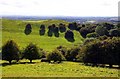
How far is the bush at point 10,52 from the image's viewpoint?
84.9m

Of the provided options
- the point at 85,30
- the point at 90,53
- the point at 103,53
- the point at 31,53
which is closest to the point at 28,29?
the point at 85,30

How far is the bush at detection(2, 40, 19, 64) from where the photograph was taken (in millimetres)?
84875

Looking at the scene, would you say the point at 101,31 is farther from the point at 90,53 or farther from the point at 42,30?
Answer: the point at 90,53

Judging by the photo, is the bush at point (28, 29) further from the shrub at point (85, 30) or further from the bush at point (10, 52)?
the bush at point (10, 52)

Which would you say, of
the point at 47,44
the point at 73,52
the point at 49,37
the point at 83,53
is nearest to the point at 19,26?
the point at 49,37

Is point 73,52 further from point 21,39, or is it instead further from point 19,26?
point 19,26

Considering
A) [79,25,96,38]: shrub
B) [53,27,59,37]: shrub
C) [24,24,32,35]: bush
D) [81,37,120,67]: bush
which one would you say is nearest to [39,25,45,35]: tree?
[24,24,32,35]: bush

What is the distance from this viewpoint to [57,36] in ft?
550

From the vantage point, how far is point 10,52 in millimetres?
85625

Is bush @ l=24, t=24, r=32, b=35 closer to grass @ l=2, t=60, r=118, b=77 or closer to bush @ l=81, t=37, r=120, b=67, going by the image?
bush @ l=81, t=37, r=120, b=67

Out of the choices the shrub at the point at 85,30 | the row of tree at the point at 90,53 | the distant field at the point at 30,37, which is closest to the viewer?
the row of tree at the point at 90,53

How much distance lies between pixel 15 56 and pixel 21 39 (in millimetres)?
63516

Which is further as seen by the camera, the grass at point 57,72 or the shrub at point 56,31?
the shrub at point 56,31

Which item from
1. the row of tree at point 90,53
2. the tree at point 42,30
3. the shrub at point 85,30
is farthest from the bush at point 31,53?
the shrub at point 85,30
